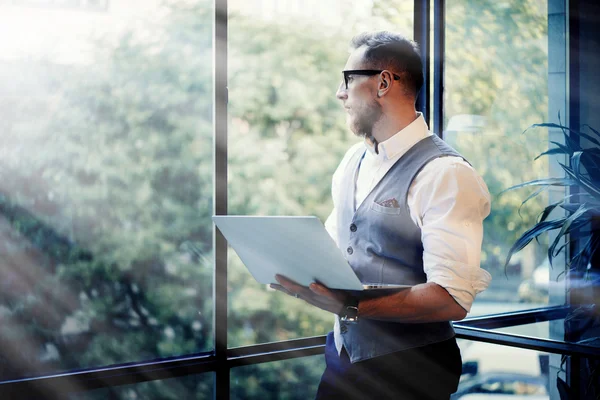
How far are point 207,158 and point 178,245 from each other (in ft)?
1.10

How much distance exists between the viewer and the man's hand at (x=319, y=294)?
1.45 meters

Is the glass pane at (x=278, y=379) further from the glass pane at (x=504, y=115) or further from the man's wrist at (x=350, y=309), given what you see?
the man's wrist at (x=350, y=309)

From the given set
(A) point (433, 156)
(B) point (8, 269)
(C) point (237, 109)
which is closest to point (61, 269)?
(B) point (8, 269)

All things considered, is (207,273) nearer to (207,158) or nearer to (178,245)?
(178,245)

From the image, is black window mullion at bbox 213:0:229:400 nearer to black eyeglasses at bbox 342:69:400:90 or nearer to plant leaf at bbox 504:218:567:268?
black eyeglasses at bbox 342:69:400:90

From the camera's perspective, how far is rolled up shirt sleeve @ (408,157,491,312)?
4.71ft

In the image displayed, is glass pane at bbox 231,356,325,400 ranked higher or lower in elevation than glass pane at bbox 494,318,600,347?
lower

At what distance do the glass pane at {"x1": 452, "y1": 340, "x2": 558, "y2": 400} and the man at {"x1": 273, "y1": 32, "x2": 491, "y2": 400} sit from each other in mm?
1333

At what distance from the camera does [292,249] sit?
1404mm

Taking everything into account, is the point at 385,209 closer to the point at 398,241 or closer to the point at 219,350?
the point at 398,241

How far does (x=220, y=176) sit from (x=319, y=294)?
1.04m

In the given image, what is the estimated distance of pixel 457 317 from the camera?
147 centimetres

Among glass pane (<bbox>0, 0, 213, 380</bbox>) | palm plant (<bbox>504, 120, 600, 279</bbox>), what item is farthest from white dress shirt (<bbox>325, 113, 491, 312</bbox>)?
glass pane (<bbox>0, 0, 213, 380</bbox>)

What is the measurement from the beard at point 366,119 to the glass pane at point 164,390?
3.85 feet
